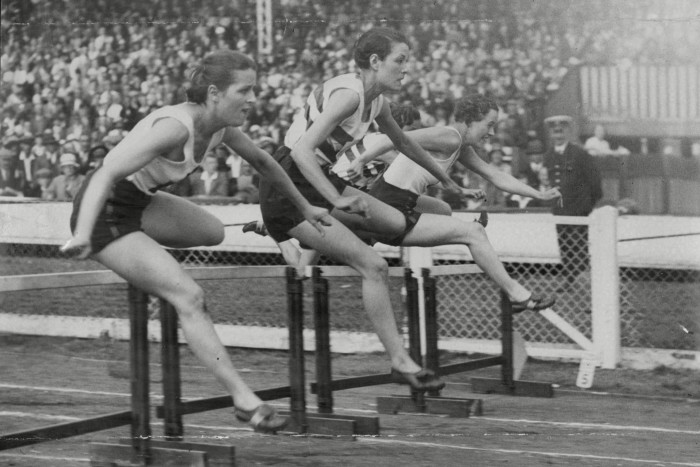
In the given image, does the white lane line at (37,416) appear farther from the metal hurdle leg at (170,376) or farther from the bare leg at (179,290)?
the bare leg at (179,290)

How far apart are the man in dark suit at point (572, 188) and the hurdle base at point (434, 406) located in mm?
2450

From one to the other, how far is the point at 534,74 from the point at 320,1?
278 centimetres

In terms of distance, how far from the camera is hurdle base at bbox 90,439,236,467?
510 cm

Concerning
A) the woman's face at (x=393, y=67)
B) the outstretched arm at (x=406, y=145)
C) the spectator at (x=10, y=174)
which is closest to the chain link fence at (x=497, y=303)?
the outstretched arm at (x=406, y=145)

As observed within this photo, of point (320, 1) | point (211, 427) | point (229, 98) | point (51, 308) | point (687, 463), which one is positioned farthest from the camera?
point (320, 1)

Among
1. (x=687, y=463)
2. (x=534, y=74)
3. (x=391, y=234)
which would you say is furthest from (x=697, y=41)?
(x=687, y=463)

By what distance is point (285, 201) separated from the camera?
241 inches

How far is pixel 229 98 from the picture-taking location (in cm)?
508

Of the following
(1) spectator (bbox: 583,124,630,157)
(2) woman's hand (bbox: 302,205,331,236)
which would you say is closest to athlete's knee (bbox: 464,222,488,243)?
(2) woman's hand (bbox: 302,205,331,236)

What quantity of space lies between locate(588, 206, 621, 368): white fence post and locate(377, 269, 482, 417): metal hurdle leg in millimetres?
2158

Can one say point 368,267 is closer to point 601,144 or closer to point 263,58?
point 601,144

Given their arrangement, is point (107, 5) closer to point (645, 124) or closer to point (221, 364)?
point (645, 124)

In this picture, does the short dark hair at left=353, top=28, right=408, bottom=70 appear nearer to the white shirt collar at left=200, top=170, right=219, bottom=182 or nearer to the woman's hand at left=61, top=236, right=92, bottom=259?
the woman's hand at left=61, top=236, right=92, bottom=259

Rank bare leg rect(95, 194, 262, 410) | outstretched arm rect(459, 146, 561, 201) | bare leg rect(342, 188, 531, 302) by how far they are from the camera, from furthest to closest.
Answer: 1. outstretched arm rect(459, 146, 561, 201)
2. bare leg rect(342, 188, 531, 302)
3. bare leg rect(95, 194, 262, 410)
